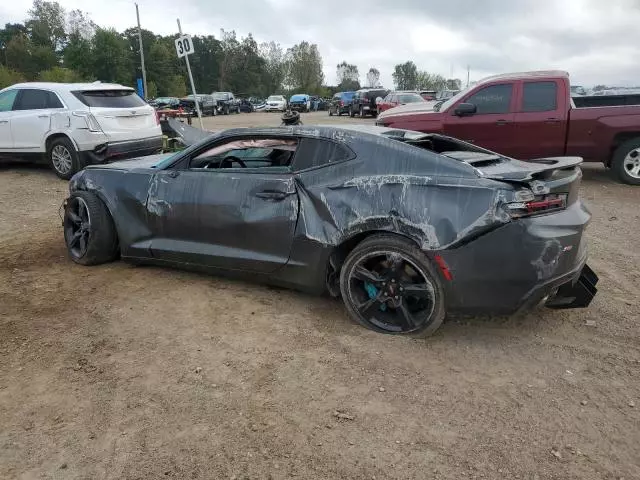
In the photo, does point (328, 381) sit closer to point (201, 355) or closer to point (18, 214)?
point (201, 355)

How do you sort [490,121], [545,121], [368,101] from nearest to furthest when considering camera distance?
[545,121] < [490,121] < [368,101]

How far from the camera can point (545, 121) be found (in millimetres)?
8250

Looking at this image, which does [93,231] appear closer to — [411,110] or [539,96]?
[411,110]

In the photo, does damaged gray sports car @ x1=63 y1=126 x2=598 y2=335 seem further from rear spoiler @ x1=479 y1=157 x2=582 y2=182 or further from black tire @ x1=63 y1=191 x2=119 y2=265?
black tire @ x1=63 y1=191 x2=119 y2=265

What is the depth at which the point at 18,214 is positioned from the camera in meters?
7.00

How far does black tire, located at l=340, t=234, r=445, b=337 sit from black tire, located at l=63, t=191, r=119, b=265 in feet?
7.73

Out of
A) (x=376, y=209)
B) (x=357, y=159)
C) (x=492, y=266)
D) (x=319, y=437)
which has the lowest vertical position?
(x=319, y=437)

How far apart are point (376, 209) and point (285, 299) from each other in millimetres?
1149

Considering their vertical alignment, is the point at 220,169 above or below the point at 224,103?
above

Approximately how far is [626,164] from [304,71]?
76479 millimetres

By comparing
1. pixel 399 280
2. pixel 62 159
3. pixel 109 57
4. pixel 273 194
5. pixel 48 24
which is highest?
pixel 48 24

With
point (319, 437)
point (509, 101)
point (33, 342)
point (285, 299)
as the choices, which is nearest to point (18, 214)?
point (33, 342)

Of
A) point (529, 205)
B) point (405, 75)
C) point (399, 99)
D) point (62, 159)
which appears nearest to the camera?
point (529, 205)

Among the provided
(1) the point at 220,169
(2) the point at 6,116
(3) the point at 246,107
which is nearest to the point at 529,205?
(1) the point at 220,169
